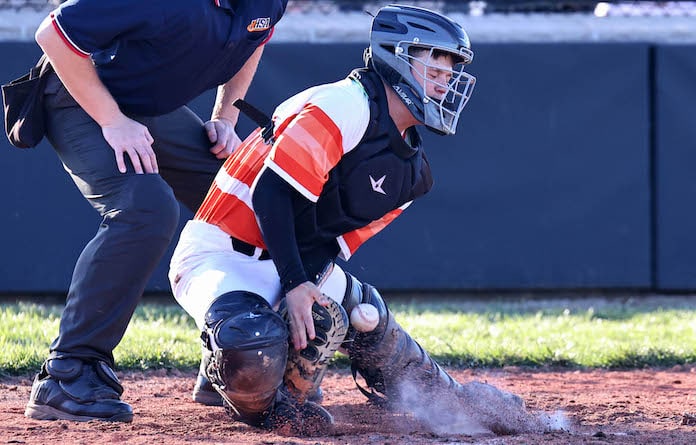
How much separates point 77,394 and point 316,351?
36.2 inches

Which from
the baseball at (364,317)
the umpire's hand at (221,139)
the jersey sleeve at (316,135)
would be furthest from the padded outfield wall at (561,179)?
the jersey sleeve at (316,135)

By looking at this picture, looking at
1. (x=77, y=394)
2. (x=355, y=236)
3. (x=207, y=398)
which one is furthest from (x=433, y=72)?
(x=77, y=394)

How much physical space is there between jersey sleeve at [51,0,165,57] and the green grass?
82.5 inches

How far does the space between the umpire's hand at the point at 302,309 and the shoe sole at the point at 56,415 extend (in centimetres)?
74

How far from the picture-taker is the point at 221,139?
15.6 feet

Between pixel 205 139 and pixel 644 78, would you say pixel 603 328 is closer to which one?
pixel 644 78

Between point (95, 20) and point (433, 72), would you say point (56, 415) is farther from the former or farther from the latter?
point (433, 72)

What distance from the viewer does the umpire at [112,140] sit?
3947mm

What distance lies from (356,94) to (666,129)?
508 cm

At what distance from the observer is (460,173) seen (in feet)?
27.5

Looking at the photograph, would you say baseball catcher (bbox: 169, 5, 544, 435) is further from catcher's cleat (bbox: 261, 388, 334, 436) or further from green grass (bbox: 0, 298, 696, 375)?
green grass (bbox: 0, 298, 696, 375)

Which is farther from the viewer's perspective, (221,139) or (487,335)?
(487,335)

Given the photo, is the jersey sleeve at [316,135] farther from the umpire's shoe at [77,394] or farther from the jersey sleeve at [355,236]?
the umpire's shoe at [77,394]

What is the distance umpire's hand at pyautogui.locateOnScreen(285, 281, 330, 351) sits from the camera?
12.7 ft
